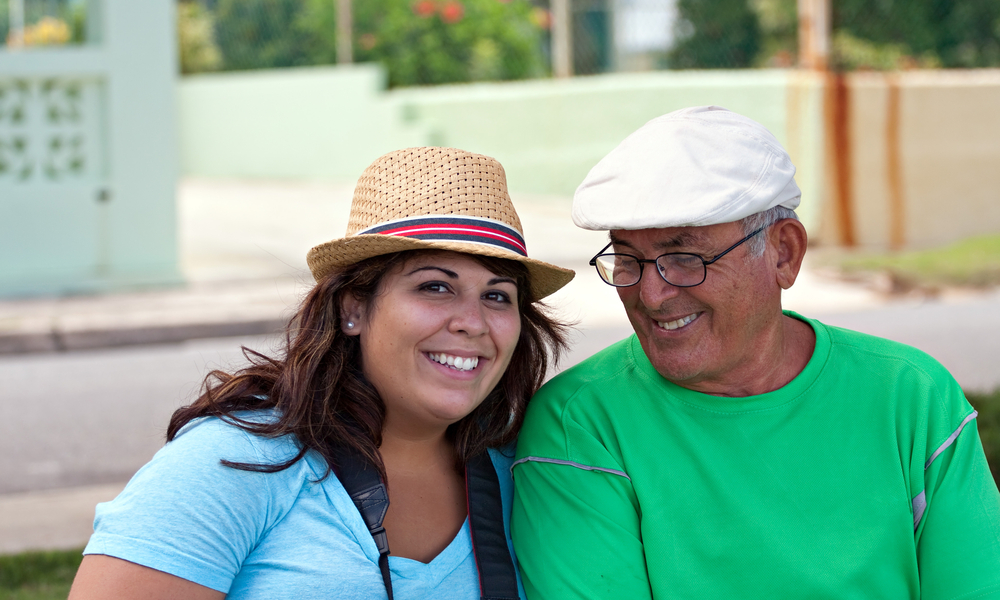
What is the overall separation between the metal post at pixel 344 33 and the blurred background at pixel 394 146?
0.04 metres

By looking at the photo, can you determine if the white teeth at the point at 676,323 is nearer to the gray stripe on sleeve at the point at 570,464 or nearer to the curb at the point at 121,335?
the gray stripe on sleeve at the point at 570,464

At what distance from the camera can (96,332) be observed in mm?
8164

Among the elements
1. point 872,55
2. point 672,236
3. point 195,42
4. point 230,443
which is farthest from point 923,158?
point 195,42

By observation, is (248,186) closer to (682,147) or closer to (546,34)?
(546,34)

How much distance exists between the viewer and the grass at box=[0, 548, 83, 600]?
3627mm

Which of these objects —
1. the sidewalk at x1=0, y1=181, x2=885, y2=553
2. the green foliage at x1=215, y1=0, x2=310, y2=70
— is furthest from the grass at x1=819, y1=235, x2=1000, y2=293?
the green foliage at x1=215, y1=0, x2=310, y2=70

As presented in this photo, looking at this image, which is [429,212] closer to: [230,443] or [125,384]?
[230,443]

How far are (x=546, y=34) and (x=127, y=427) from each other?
50.0 feet

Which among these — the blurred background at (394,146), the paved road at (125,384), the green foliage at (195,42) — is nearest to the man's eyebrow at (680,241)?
the blurred background at (394,146)

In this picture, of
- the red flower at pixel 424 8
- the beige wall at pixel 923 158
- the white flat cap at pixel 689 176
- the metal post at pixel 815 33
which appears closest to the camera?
the white flat cap at pixel 689 176

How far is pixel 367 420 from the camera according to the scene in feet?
7.29

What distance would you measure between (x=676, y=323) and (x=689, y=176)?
0.31 metres

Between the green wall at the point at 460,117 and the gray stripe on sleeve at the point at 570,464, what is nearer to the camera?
the gray stripe on sleeve at the point at 570,464

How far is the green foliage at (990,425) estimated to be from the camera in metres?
4.34
